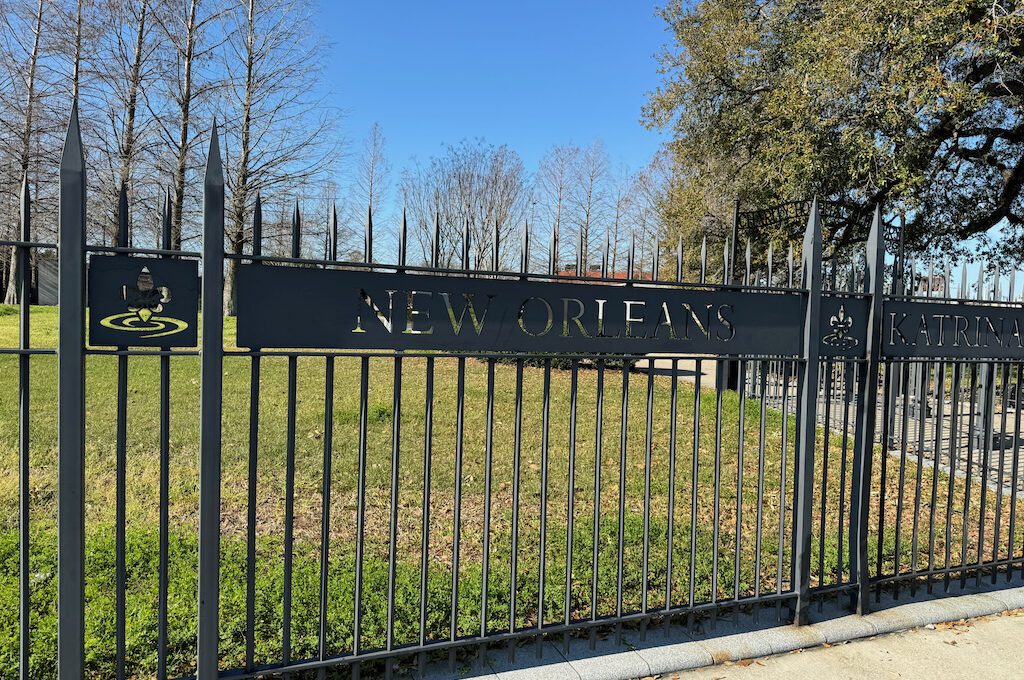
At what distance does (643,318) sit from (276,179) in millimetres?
15382

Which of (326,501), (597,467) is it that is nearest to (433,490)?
(597,467)

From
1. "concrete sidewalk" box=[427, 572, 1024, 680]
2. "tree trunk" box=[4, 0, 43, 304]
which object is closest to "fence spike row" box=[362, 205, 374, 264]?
"concrete sidewalk" box=[427, 572, 1024, 680]

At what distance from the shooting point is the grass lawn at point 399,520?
3.43 m

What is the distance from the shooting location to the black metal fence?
96.6 inches

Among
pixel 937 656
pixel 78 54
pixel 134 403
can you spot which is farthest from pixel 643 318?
pixel 78 54

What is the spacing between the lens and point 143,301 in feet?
7.91

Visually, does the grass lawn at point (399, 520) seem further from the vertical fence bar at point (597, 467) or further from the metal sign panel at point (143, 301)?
the metal sign panel at point (143, 301)

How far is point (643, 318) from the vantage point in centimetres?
321

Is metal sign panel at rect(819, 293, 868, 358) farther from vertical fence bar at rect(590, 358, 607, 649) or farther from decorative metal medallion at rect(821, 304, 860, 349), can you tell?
vertical fence bar at rect(590, 358, 607, 649)

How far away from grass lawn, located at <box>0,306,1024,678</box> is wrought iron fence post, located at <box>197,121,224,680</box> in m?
0.43

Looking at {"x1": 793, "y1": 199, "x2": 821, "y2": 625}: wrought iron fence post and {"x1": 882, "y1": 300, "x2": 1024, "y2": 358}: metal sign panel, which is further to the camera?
→ {"x1": 882, "y1": 300, "x2": 1024, "y2": 358}: metal sign panel

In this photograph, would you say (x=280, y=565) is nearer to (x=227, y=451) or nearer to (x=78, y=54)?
(x=227, y=451)

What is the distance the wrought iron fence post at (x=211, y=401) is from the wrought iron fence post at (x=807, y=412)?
2.83m

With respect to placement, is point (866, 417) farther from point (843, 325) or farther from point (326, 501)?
point (326, 501)
